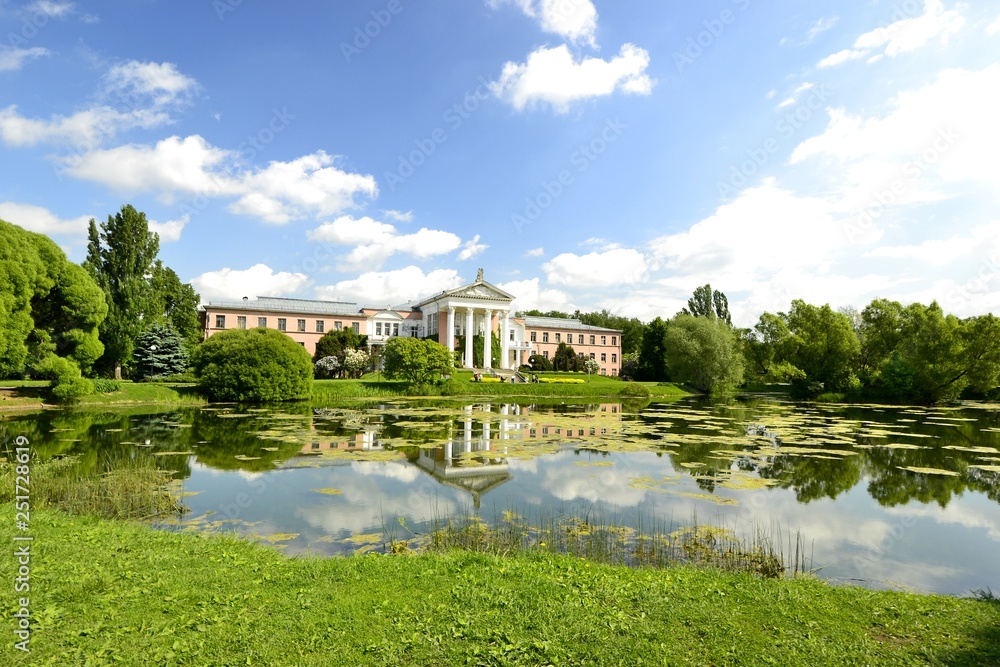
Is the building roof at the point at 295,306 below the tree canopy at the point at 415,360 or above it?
above

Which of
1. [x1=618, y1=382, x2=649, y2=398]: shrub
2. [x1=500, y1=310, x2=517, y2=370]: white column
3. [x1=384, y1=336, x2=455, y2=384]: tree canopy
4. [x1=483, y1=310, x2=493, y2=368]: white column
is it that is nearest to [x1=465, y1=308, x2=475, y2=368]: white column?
[x1=483, y1=310, x2=493, y2=368]: white column

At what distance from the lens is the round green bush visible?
110 ft

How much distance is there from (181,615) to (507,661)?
3.04 meters

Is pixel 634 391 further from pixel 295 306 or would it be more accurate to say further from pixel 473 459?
pixel 295 306

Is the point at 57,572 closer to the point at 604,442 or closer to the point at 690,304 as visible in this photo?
the point at 604,442

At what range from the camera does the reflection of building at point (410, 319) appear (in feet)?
194

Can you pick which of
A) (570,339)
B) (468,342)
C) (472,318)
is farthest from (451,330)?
(570,339)

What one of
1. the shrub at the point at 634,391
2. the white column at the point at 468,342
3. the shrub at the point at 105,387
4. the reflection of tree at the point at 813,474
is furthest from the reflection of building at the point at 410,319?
the reflection of tree at the point at 813,474

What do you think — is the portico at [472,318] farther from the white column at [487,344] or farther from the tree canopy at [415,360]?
the tree canopy at [415,360]

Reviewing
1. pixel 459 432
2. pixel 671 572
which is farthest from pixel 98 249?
pixel 671 572

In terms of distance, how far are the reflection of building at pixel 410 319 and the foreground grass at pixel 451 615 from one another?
51.8 meters

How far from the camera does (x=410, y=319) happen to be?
6625 cm

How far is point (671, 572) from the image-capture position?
6566 mm

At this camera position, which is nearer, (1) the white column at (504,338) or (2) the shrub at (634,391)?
(2) the shrub at (634,391)
